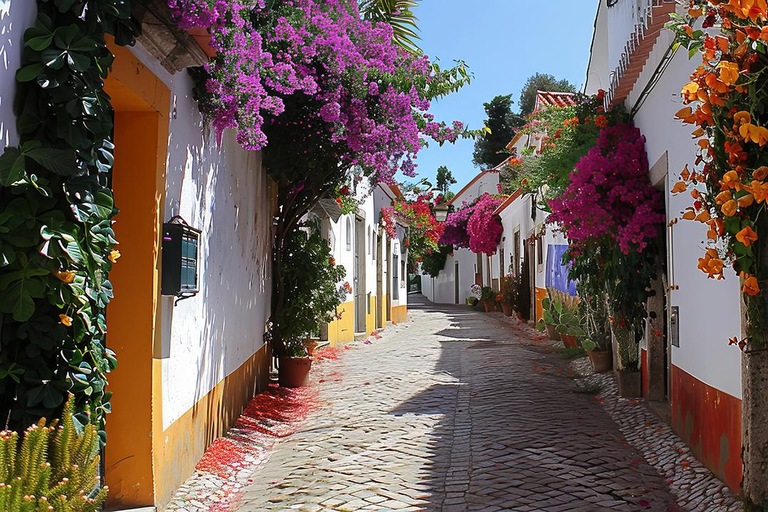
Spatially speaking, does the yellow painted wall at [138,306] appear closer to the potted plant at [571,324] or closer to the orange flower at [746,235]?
the orange flower at [746,235]

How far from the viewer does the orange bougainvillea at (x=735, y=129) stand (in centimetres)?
324

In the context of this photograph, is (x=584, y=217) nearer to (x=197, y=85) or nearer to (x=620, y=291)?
(x=620, y=291)

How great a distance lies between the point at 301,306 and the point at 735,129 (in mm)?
6684

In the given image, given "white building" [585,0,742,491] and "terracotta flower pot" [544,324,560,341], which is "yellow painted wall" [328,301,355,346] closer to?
"terracotta flower pot" [544,324,560,341]

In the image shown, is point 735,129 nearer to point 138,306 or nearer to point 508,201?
point 138,306

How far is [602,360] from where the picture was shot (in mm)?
9828

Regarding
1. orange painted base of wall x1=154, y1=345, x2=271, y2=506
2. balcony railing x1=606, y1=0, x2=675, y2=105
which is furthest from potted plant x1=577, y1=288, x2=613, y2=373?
orange painted base of wall x1=154, y1=345, x2=271, y2=506

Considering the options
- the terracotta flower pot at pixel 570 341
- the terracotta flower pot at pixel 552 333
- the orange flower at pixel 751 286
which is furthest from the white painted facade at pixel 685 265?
the terracotta flower pot at pixel 552 333

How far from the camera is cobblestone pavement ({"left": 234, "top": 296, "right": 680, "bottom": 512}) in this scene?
4.97 metres

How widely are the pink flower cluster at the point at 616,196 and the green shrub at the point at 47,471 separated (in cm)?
622

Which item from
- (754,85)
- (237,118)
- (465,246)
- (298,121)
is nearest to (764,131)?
(754,85)

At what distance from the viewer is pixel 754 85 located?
3.45 m

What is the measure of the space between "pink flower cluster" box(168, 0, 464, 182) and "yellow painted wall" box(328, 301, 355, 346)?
5770 millimetres

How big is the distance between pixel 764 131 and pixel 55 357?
3.15m
